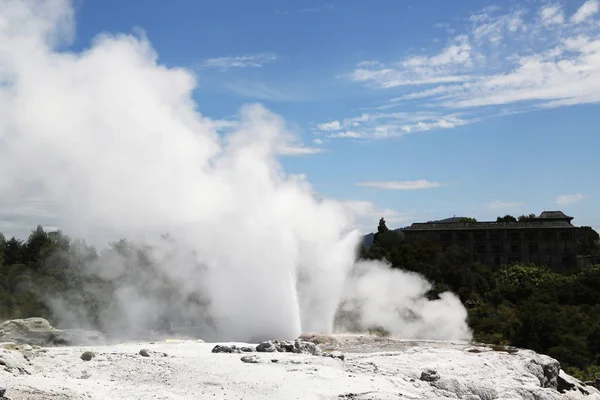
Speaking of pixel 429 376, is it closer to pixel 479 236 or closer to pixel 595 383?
pixel 595 383

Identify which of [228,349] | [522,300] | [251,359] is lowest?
[251,359]

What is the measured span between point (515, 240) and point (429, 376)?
52.0 metres

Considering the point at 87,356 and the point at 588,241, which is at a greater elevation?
the point at 588,241

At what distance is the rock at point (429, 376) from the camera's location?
64.3 feet

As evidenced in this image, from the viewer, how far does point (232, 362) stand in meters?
19.9

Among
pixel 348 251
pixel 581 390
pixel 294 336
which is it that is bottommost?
pixel 581 390

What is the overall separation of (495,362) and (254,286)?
37.9 ft

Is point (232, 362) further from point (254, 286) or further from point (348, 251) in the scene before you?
point (348, 251)

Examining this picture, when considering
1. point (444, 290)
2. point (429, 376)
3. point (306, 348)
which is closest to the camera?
point (429, 376)

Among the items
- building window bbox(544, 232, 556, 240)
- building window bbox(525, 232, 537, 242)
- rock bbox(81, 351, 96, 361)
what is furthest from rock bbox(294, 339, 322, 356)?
building window bbox(544, 232, 556, 240)

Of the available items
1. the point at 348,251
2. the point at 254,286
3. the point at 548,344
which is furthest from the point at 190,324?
the point at 548,344

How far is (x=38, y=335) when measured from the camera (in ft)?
84.4

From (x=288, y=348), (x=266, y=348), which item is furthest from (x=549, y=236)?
(x=266, y=348)

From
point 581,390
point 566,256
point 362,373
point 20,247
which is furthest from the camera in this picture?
point 566,256
